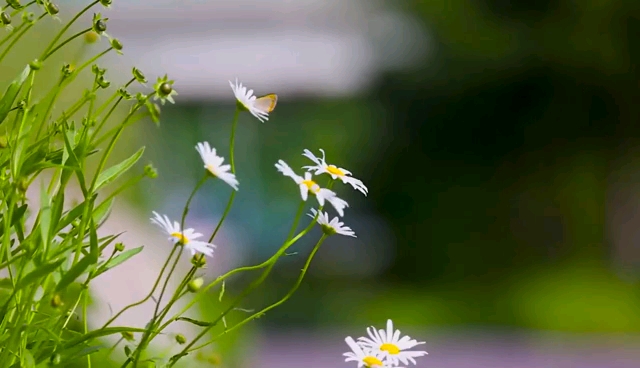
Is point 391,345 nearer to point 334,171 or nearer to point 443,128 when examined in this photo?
point 334,171

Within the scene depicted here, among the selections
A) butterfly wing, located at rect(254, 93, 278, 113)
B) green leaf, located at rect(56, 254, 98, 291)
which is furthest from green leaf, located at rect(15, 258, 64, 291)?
butterfly wing, located at rect(254, 93, 278, 113)

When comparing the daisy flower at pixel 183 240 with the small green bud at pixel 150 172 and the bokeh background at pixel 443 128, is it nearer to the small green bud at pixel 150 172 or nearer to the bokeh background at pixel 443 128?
the small green bud at pixel 150 172

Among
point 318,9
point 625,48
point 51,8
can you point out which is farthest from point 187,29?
point 51,8

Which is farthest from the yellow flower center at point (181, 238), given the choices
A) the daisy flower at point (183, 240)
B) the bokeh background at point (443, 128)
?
the bokeh background at point (443, 128)

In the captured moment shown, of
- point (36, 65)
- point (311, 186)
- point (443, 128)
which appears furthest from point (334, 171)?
point (443, 128)

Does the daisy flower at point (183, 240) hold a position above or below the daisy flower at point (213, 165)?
below

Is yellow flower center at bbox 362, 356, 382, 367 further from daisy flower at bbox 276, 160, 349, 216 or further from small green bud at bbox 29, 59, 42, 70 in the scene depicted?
small green bud at bbox 29, 59, 42, 70
